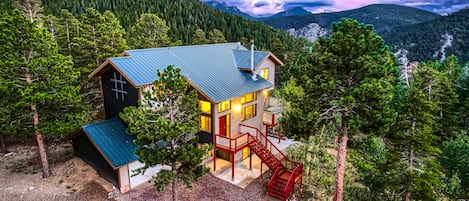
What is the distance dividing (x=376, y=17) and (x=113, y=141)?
14788 cm

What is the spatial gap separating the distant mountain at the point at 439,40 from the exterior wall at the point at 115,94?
82581mm

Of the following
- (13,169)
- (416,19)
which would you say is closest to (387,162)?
(13,169)

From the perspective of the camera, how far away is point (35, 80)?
1419cm

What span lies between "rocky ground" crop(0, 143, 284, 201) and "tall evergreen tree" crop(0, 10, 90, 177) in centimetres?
108

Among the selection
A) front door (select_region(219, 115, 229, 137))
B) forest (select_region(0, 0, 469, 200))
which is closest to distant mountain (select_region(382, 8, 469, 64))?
forest (select_region(0, 0, 469, 200))

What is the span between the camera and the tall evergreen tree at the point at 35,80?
42.7 ft

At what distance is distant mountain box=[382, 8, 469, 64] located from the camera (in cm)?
7481

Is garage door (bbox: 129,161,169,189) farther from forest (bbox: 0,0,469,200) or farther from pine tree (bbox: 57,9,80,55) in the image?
pine tree (bbox: 57,9,80,55)

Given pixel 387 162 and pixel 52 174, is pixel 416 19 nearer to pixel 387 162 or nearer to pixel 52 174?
pixel 387 162

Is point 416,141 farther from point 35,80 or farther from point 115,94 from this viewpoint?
point 35,80

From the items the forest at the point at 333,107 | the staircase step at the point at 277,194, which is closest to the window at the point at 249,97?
the forest at the point at 333,107

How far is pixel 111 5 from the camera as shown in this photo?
78.4 meters

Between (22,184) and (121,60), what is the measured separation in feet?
27.3

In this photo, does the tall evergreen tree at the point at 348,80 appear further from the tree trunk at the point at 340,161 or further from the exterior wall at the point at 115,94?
the exterior wall at the point at 115,94
